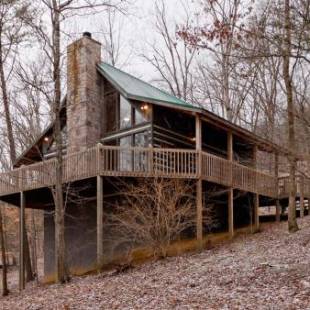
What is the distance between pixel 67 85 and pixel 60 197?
263 inches

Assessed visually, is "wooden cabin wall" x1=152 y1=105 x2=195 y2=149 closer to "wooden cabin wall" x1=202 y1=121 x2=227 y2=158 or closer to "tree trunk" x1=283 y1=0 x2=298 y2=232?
"wooden cabin wall" x1=202 y1=121 x2=227 y2=158

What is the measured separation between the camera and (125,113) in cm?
1742

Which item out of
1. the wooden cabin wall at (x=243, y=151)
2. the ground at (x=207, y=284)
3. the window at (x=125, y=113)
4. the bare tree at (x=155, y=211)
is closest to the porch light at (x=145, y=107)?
the window at (x=125, y=113)

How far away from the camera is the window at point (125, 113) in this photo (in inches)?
676

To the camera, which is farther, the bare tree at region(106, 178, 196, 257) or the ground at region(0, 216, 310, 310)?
the bare tree at region(106, 178, 196, 257)

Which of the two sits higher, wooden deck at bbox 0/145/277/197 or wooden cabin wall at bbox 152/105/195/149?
wooden cabin wall at bbox 152/105/195/149

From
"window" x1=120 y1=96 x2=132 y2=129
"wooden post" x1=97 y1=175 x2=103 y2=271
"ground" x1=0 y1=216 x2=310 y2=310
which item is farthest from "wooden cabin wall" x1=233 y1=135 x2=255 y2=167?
"wooden post" x1=97 y1=175 x2=103 y2=271

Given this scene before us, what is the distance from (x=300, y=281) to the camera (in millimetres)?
8375

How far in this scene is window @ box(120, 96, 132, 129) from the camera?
17172 millimetres

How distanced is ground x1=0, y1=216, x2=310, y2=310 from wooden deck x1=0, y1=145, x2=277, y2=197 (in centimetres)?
285

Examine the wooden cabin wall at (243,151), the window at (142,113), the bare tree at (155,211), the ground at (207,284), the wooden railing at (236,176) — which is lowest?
the ground at (207,284)

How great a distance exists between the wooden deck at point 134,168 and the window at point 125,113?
136 cm

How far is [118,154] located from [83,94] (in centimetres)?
321

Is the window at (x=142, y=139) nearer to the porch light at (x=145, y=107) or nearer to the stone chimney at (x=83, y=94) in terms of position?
the porch light at (x=145, y=107)
